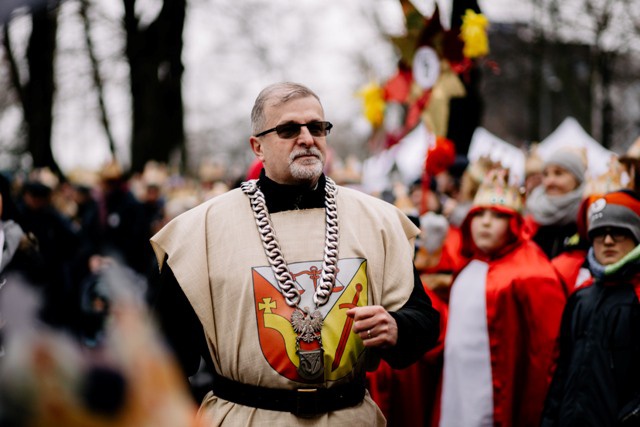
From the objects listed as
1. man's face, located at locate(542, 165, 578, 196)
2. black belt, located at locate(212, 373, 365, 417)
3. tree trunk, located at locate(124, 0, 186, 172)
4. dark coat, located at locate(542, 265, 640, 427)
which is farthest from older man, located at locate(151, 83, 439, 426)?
tree trunk, located at locate(124, 0, 186, 172)

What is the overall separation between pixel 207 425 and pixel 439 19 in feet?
16.5

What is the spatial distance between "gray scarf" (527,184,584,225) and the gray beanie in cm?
10

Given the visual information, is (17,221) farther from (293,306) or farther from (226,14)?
(226,14)

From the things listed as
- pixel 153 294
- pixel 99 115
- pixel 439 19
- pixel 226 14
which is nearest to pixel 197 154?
pixel 99 115

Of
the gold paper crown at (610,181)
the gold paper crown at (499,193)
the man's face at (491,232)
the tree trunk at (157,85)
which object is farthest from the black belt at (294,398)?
the tree trunk at (157,85)

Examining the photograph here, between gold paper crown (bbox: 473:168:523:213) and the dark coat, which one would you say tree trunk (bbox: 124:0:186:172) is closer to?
gold paper crown (bbox: 473:168:523:213)

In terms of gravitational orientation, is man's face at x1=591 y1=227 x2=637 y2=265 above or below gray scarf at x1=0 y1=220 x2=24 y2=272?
below

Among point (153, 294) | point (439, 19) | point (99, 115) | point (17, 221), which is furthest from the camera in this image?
point (99, 115)

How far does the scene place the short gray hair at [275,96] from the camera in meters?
3.04

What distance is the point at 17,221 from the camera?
14.8 ft

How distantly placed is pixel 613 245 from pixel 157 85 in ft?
44.2

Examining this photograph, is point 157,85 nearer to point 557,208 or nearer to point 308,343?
point 557,208

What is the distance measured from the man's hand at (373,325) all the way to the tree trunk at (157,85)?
13.4m

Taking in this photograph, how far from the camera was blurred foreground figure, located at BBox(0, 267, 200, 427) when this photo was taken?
38.3 inches
